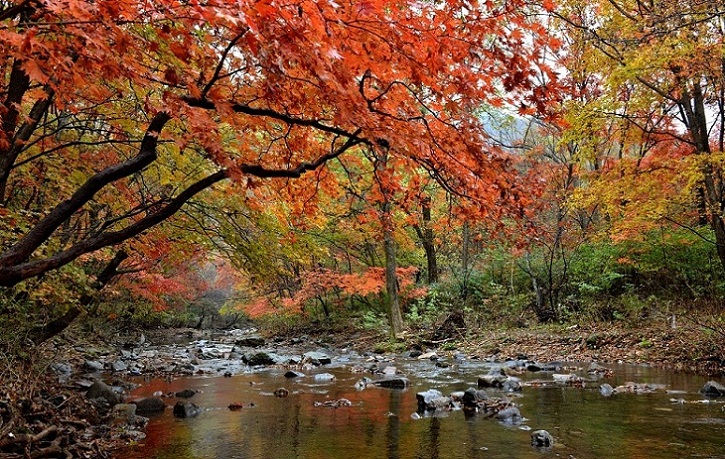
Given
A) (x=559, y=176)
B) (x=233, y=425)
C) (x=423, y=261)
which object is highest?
(x=559, y=176)

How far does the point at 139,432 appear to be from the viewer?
6465 millimetres

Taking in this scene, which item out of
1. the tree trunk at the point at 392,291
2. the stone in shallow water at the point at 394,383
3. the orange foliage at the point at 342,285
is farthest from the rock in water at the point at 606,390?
the orange foliage at the point at 342,285

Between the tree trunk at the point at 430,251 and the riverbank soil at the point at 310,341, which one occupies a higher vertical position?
the tree trunk at the point at 430,251

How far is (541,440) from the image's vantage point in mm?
5371

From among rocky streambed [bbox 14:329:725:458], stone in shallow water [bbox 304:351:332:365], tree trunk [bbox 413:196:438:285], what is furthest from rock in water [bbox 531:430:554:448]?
tree trunk [bbox 413:196:438:285]

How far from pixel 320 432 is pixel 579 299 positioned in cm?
1284

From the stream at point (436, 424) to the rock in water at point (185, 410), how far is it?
0.37 feet

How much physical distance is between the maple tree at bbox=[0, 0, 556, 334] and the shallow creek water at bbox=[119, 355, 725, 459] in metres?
2.52

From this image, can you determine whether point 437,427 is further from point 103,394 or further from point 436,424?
point 103,394

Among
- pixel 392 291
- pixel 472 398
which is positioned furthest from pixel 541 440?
pixel 392 291

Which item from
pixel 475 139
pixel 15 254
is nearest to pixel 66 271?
pixel 15 254

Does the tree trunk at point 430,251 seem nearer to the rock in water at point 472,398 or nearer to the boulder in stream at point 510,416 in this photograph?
the rock in water at point 472,398

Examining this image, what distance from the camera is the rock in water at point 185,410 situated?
24.5 feet

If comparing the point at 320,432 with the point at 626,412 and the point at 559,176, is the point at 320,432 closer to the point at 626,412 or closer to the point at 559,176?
the point at 626,412
